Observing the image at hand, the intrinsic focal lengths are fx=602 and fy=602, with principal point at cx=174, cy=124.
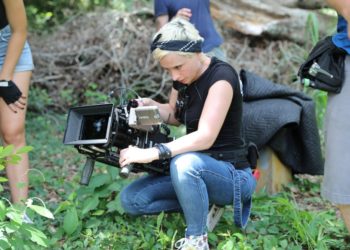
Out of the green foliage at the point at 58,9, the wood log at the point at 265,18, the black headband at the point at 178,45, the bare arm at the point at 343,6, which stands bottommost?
the green foliage at the point at 58,9

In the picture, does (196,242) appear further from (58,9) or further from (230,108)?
(58,9)

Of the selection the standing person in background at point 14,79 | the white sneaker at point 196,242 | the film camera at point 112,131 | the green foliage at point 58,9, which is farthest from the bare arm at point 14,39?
the green foliage at point 58,9

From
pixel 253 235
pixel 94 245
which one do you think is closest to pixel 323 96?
pixel 253 235

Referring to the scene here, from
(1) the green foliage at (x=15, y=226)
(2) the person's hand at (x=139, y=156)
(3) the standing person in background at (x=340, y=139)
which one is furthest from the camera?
(2) the person's hand at (x=139, y=156)

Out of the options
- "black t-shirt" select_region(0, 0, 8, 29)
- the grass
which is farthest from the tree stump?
"black t-shirt" select_region(0, 0, 8, 29)

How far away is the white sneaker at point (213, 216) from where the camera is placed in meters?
3.35

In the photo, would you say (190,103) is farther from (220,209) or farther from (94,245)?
(94,245)

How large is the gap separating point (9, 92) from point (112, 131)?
770mm

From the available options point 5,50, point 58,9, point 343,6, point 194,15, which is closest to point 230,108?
point 343,6

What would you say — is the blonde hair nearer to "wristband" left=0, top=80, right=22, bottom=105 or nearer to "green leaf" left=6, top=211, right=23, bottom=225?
"wristband" left=0, top=80, right=22, bottom=105

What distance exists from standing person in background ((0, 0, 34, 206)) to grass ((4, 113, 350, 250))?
0.18 metres

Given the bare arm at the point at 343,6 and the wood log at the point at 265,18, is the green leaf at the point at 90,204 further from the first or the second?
the wood log at the point at 265,18

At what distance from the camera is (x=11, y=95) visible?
342cm

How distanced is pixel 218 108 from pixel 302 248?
96 centimetres
